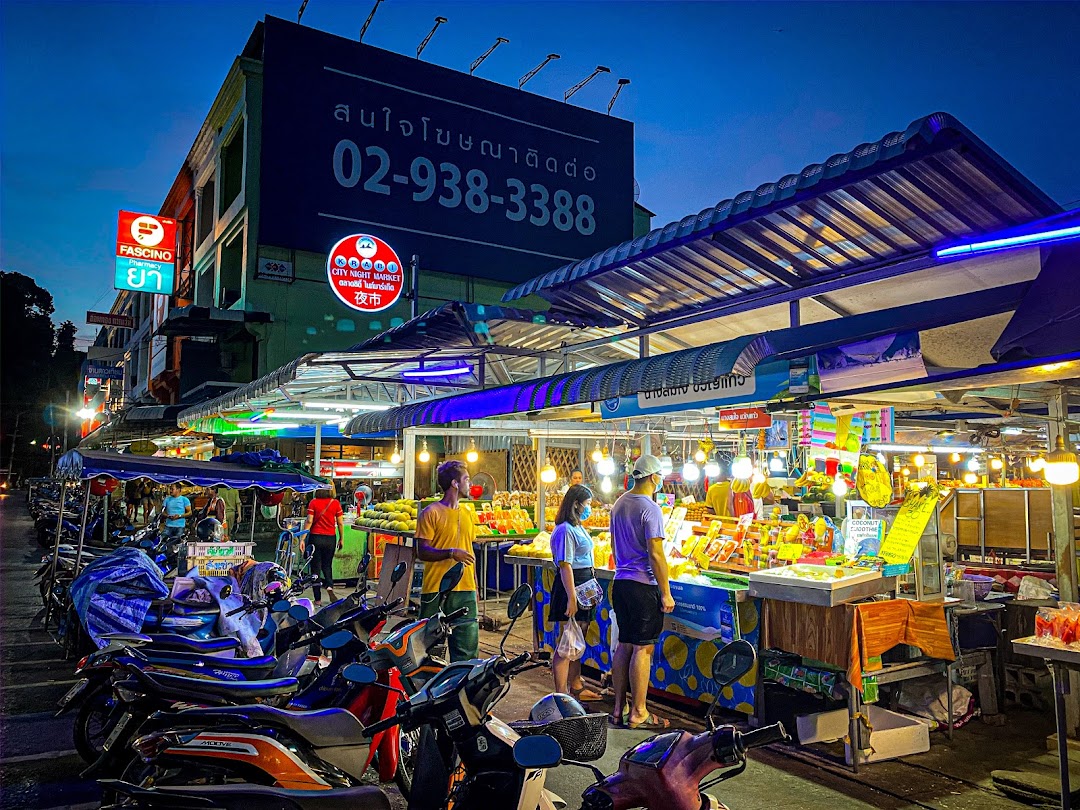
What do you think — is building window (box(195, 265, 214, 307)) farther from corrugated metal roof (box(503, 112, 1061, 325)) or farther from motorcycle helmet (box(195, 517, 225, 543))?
corrugated metal roof (box(503, 112, 1061, 325))

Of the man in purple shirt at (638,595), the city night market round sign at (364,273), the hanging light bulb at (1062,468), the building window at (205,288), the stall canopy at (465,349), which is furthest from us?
the building window at (205,288)

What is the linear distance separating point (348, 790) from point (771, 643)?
3.75m

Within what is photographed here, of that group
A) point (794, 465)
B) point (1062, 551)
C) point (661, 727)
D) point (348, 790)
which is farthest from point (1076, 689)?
point (794, 465)

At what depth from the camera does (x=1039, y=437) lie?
15180 millimetres

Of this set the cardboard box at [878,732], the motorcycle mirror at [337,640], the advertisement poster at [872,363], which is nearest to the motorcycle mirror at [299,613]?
the motorcycle mirror at [337,640]

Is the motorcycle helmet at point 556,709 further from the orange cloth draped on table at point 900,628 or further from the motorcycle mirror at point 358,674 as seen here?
the orange cloth draped on table at point 900,628

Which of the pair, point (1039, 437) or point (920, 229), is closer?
point (920, 229)

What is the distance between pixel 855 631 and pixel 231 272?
962 inches

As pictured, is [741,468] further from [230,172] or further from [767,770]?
[230,172]

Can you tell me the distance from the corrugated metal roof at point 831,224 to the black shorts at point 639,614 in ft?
8.78

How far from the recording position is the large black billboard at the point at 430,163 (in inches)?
850

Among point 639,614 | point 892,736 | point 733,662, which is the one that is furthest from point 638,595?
point 733,662

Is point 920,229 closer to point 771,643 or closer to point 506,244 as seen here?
point 771,643

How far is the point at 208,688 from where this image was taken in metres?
4.61
